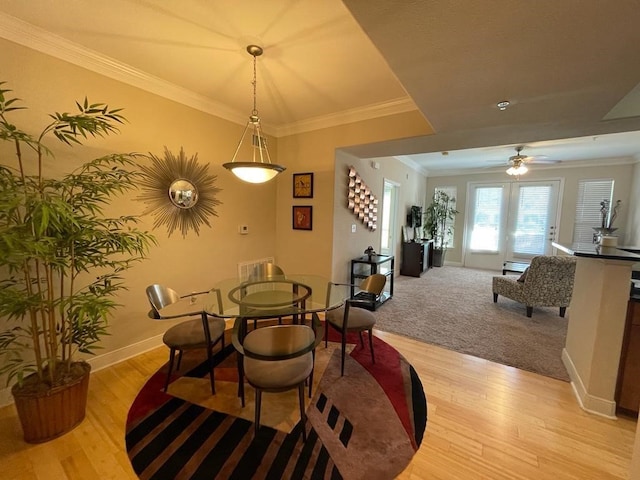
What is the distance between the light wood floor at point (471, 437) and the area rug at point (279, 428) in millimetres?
97

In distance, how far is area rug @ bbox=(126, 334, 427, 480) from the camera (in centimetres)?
143

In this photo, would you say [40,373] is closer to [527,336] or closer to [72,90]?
[72,90]

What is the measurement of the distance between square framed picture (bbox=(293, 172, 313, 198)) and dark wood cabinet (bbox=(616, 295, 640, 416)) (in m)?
3.19

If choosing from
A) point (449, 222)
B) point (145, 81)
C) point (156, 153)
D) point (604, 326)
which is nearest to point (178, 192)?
point (156, 153)

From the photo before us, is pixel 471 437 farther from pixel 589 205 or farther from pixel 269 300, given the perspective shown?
pixel 589 205

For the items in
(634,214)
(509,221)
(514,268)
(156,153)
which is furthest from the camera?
(509,221)

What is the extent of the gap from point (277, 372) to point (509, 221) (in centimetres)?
717

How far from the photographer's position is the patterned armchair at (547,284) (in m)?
3.41

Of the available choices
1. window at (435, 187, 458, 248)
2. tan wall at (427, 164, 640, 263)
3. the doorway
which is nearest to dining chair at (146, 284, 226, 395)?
the doorway

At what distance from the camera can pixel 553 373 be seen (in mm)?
2393

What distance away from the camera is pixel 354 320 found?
235cm

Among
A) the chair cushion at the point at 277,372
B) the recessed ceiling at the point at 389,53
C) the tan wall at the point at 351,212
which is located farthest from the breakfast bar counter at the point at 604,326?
the tan wall at the point at 351,212

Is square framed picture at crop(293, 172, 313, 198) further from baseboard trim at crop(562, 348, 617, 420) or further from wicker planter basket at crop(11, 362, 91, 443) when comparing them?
baseboard trim at crop(562, 348, 617, 420)

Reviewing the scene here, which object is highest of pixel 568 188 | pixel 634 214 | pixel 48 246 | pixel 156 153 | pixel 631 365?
pixel 568 188
